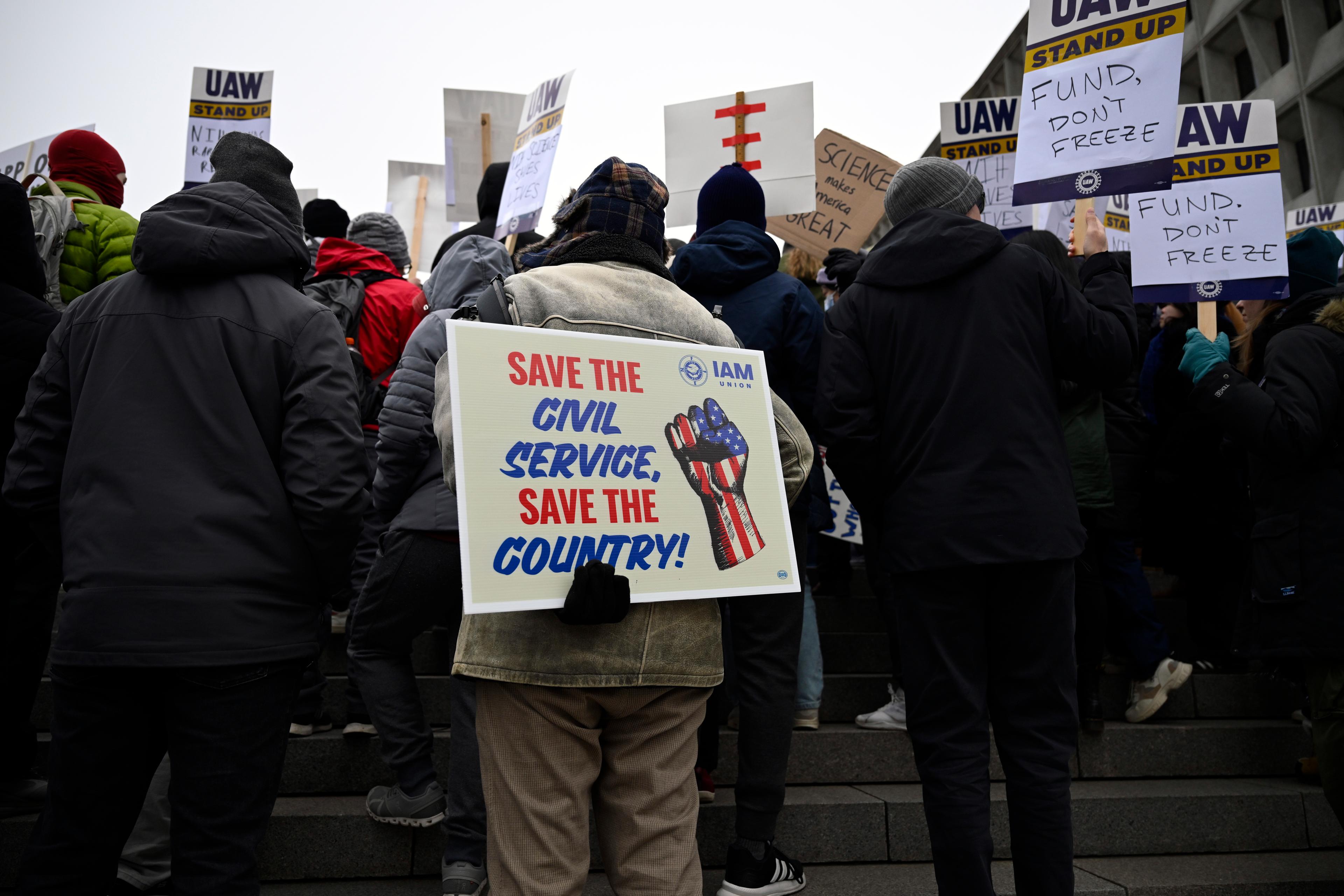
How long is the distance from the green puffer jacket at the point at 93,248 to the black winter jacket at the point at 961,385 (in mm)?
2696

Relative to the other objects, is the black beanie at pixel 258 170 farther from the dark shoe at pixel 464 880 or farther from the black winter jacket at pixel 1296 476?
the black winter jacket at pixel 1296 476

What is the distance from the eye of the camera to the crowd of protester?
2.00 meters

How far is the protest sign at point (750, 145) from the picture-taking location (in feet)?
17.4

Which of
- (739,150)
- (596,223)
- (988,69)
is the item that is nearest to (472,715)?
(596,223)

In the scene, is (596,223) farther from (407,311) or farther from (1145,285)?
(1145,285)

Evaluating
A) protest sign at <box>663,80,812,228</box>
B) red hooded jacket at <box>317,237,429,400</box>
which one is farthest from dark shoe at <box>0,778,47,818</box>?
protest sign at <box>663,80,812,228</box>

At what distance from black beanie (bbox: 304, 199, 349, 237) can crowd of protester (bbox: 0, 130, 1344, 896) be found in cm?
124

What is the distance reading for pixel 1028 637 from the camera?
8.39 ft

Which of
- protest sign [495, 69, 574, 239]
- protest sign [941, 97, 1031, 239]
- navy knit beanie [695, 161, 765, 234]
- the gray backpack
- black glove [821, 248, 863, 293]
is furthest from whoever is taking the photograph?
protest sign [941, 97, 1031, 239]

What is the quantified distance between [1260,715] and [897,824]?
2.14 meters

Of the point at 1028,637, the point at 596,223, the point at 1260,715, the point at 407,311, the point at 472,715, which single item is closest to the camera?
the point at 596,223

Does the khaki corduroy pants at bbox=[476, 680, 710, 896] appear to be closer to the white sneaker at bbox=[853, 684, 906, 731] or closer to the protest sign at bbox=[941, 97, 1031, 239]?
the white sneaker at bbox=[853, 684, 906, 731]

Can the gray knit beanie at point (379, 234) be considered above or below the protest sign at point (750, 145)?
below

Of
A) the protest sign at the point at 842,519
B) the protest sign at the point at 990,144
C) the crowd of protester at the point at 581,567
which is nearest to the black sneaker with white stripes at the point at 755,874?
the crowd of protester at the point at 581,567
